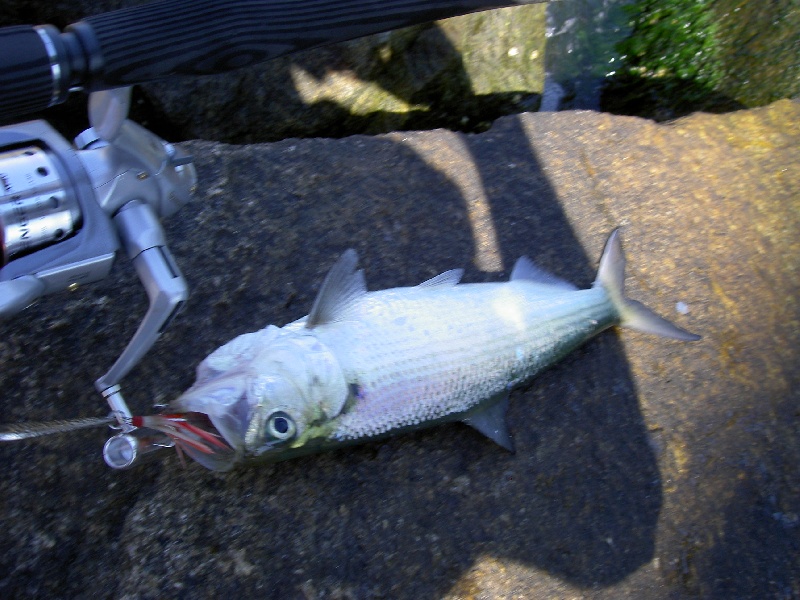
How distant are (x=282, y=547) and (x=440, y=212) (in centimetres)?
159

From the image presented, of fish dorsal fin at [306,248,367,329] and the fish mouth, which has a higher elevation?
fish dorsal fin at [306,248,367,329]

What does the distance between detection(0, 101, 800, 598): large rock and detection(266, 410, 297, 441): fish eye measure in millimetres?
371

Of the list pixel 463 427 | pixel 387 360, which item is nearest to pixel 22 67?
pixel 387 360

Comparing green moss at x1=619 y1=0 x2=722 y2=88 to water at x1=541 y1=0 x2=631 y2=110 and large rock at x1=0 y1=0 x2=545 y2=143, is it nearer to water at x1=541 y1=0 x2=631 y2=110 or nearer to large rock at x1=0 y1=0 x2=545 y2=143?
water at x1=541 y1=0 x2=631 y2=110

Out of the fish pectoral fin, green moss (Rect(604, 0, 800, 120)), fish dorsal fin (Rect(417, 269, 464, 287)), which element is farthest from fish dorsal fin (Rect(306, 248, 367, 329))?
green moss (Rect(604, 0, 800, 120))

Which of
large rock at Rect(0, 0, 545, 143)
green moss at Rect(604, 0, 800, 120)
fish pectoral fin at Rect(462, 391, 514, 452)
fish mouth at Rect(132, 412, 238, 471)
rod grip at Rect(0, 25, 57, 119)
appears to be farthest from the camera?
green moss at Rect(604, 0, 800, 120)

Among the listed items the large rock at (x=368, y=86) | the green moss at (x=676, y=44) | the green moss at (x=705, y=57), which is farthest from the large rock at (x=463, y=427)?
the green moss at (x=676, y=44)

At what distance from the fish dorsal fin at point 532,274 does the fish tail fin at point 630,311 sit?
0.15 metres

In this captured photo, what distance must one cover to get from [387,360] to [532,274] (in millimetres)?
827

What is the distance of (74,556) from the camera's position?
2.40 metres

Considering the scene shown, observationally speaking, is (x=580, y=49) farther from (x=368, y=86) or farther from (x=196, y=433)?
(x=196, y=433)

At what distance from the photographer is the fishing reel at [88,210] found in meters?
1.81

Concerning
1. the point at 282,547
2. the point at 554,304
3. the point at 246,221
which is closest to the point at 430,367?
the point at 554,304

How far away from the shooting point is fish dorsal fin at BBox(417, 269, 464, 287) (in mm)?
2746
